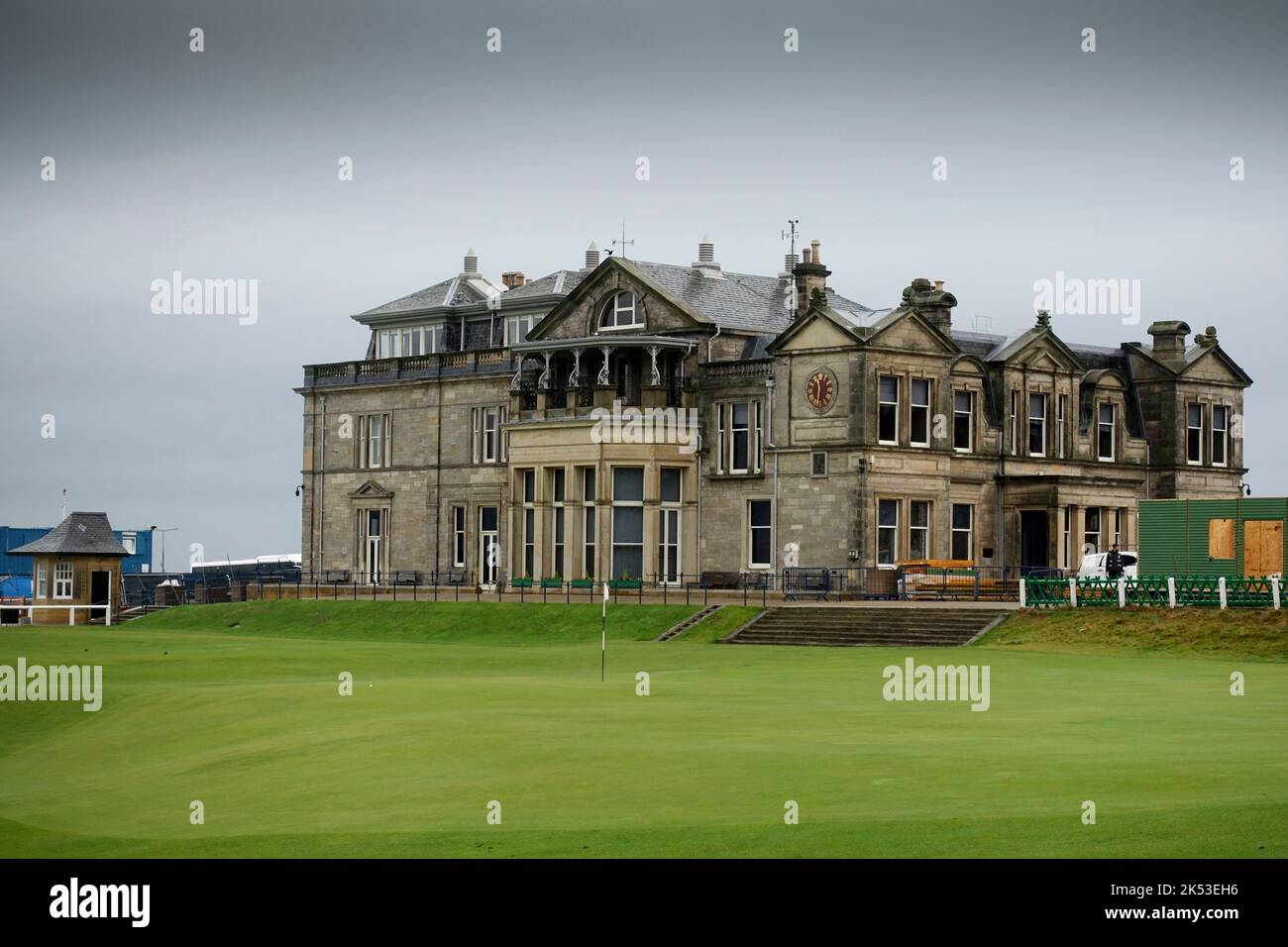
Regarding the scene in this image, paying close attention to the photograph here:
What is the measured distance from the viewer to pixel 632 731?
27578 millimetres

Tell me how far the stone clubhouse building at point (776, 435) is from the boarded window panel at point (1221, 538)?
11.7 metres

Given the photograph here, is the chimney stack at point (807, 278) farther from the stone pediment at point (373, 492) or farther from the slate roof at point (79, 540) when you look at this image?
the slate roof at point (79, 540)

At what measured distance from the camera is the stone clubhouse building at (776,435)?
63312mm

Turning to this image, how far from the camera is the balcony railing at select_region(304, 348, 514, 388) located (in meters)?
76.0

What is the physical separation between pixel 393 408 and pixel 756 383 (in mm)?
18992

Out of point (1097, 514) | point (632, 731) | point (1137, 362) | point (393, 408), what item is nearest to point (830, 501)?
point (1097, 514)

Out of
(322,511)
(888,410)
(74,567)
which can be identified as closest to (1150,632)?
(888,410)

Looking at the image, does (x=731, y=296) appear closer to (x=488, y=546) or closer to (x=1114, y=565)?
(x=488, y=546)

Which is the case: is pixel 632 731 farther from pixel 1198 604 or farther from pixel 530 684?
pixel 1198 604

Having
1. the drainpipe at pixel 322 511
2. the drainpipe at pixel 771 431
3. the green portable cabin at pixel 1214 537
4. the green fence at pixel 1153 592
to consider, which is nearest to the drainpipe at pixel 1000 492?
the drainpipe at pixel 771 431

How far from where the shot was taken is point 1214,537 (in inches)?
2109

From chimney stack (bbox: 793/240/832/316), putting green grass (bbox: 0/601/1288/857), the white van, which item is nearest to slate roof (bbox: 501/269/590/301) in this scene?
chimney stack (bbox: 793/240/832/316)

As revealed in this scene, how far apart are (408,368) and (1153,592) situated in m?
38.2

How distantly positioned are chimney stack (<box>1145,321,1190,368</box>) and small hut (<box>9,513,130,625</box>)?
39.6 meters
